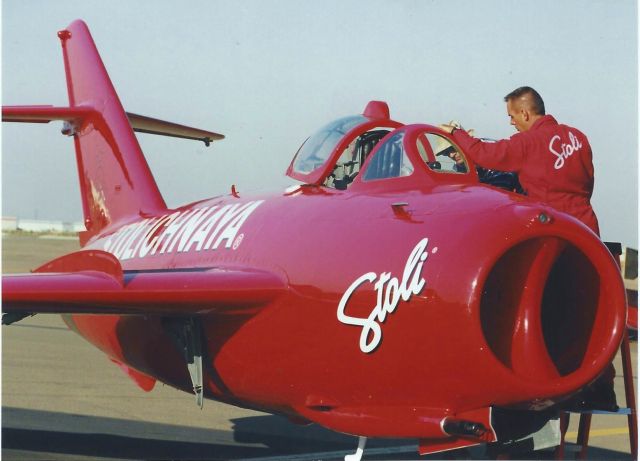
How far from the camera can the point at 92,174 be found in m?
13.3

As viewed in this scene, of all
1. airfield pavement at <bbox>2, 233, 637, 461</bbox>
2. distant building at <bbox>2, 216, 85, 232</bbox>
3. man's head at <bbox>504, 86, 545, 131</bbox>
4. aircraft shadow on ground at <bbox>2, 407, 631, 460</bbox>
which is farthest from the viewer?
distant building at <bbox>2, 216, 85, 232</bbox>

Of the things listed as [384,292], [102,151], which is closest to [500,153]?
[384,292]

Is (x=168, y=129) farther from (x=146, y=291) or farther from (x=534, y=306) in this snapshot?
(x=534, y=306)

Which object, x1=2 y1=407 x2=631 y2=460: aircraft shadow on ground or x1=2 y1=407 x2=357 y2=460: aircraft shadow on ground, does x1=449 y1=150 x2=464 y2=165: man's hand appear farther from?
x1=2 y1=407 x2=357 y2=460: aircraft shadow on ground

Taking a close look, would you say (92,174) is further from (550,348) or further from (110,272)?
(550,348)

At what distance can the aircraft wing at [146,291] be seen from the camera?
7.51 metres

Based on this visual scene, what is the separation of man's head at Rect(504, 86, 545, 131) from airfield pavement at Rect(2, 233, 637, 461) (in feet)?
9.51

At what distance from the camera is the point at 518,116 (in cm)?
804

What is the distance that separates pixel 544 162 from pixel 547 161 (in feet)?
0.08

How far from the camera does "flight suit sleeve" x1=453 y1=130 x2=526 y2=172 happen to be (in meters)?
7.62

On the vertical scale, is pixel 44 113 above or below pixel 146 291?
above

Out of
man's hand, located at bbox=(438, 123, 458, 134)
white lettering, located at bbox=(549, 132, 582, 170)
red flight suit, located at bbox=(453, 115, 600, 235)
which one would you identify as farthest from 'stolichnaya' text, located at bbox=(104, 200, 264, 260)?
white lettering, located at bbox=(549, 132, 582, 170)

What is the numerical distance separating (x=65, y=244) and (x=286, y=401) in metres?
50.9

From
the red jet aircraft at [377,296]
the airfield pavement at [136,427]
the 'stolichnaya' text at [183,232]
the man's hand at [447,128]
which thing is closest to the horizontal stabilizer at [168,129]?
the 'stolichnaya' text at [183,232]
